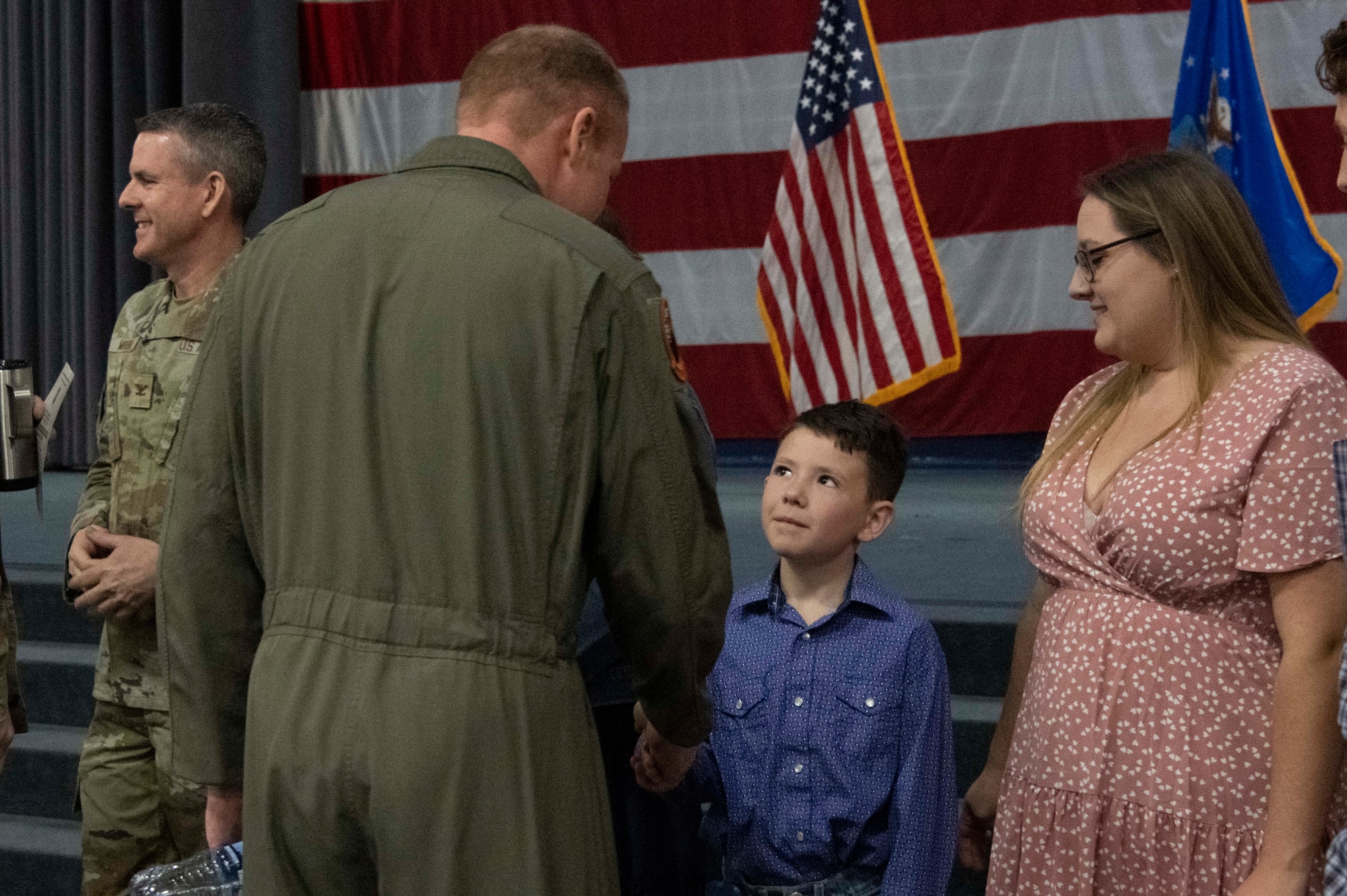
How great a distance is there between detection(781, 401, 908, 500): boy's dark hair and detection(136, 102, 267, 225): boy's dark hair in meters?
1.19

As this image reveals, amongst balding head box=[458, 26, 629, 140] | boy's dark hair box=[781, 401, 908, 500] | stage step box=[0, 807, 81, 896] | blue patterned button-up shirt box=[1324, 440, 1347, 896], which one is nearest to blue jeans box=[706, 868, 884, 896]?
boy's dark hair box=[781, 401, 908, 500]

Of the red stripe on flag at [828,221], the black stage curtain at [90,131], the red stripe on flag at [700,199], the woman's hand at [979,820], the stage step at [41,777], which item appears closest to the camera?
the woman's hand at [979,820]

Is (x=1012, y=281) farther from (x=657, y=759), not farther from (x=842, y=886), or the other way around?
(x=657, y=759)

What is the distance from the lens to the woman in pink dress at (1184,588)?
1613 millimetres

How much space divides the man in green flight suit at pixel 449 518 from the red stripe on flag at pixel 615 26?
4.15 m

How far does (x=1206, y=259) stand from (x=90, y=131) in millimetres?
5652

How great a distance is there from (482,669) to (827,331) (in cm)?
328

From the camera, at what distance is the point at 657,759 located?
70.2 inches

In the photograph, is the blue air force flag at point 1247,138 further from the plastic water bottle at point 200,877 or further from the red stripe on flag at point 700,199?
the plastic water bottle at point 200,877

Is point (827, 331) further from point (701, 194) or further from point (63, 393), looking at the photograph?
point (63, 393)

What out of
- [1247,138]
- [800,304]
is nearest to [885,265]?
[800,304]

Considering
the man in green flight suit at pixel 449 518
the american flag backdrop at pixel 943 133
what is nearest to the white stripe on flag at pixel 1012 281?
the american flag backdrop at pixel 943 133

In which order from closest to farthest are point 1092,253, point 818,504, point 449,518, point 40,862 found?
point 449,518, point 1092,253, point 818,504, point 40,862

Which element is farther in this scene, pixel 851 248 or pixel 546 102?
pixel 851 248
